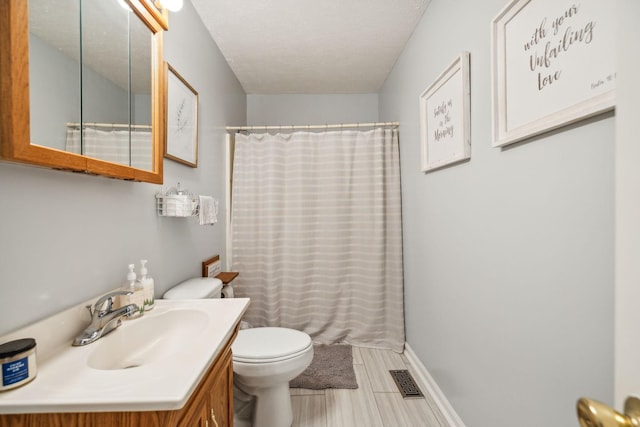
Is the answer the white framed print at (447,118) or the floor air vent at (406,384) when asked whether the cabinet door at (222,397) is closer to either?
the floor air vent at (406,384)

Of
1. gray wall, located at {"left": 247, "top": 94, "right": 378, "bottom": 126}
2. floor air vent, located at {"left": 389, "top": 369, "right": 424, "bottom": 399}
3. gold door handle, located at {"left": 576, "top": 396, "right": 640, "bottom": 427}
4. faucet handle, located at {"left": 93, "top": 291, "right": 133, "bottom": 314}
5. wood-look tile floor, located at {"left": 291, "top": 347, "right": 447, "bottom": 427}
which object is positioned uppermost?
gray wall, located at {"left": 247, "top": 94, "right": 378, "bottom": 126}

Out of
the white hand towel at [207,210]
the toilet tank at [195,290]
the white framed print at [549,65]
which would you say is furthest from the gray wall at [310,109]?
the white framed print at [549,65]

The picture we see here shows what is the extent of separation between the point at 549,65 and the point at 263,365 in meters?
1.62

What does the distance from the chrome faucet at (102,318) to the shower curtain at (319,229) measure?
1.54m

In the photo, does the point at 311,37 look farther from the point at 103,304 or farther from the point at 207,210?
the point at 103,304

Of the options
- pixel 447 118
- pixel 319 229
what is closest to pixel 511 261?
pixel 447 118

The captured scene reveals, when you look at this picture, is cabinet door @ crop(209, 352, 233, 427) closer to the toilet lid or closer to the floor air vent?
the toilet lid

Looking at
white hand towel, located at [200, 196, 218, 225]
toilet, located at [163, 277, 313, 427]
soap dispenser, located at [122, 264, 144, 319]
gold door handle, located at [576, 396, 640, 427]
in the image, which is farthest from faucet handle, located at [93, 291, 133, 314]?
gold door handle, located at [576, 396, 640, 427]

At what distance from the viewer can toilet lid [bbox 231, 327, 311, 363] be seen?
1518mm

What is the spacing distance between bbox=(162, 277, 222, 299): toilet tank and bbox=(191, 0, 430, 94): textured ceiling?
1.63 metres

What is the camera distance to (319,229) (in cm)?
258

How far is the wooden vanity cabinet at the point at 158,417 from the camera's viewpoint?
2.11 feet

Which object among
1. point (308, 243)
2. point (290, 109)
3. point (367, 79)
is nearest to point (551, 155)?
point (308, 243)

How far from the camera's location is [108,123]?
3.61ft
